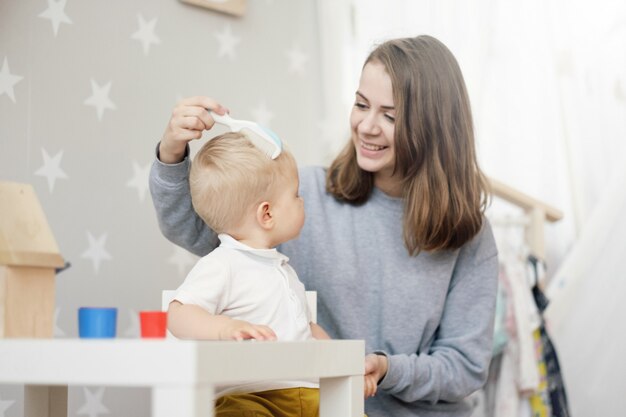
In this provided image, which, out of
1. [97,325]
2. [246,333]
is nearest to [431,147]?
[246,333]

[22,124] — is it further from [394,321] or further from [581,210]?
[581,210]

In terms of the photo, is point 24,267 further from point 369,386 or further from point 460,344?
point 460,344

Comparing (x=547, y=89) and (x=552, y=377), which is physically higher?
(x=547, y=89)

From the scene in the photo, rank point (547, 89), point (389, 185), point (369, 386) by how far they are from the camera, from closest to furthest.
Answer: point (369, 386)
point (389, 185)
point (547, 89)

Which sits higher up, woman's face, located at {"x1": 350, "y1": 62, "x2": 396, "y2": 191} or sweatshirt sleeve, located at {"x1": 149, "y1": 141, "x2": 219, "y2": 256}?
woman's face, located at {"x1": 350, "y1": 62, "x2": 396, "y2": 191}

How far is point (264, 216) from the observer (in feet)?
3.59

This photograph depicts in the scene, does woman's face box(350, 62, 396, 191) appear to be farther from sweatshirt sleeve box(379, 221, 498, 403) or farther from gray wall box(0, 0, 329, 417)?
gray wall box(0, 0, 329, 417)

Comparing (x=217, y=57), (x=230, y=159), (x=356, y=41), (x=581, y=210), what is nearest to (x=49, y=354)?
(x=230, y=159)

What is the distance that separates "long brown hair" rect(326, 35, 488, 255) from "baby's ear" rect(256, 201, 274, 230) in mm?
369

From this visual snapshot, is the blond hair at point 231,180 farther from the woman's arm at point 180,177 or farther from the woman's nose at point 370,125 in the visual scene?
the woman's nose at point 370,125

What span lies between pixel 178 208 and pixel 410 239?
43 cm

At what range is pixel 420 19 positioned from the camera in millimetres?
2230

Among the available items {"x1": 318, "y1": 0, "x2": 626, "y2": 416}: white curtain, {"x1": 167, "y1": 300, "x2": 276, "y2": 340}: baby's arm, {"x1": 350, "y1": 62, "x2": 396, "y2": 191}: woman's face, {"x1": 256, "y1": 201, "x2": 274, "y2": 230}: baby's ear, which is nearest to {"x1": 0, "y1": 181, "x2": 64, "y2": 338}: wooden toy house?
{"x1": 167, "y1": 300, "x2": 276, "y2": 340}: baby's arm

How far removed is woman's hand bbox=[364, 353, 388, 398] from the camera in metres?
1.15
